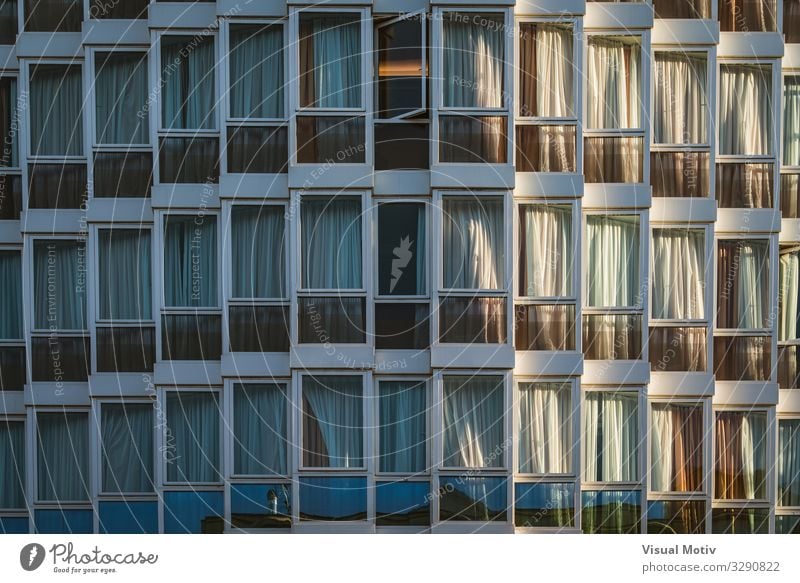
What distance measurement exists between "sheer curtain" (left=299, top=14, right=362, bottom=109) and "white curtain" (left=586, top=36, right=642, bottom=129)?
6.40 ft

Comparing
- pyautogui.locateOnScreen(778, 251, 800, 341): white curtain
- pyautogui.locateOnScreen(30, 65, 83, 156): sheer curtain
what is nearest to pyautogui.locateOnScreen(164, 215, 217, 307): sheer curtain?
pyautogui.locateOnScreen(30, 65, 83, 156): sheer curtain

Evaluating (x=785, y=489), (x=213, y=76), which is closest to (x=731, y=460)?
(x=785, y=489)

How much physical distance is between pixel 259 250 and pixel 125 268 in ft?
3.76

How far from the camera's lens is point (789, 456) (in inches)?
354

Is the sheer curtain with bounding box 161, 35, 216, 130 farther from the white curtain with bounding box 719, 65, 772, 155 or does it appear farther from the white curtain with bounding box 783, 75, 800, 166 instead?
the white curtain with bounding box 783, 75, 800, 166

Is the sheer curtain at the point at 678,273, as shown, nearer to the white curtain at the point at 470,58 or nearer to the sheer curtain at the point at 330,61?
the white curtain at the point at 470,58

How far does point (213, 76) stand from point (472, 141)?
223 cm

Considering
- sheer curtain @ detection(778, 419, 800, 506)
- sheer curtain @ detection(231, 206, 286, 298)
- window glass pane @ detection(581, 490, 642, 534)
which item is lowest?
window glass pane @ detection(581, 490, 642, 534)

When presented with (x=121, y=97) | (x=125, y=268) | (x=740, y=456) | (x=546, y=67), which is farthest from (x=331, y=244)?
(x=740, y=456)

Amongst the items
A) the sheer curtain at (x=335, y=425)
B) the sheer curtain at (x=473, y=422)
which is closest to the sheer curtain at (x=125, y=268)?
the sheer curtain at (x=335, y=425)

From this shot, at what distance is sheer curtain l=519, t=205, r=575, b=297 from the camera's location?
868 centimetres

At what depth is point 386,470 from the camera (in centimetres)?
867

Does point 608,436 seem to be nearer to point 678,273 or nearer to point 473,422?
Result: point 473,422

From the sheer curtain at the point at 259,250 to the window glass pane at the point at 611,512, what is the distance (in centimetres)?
310
